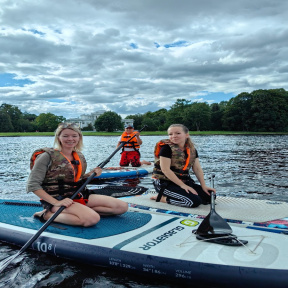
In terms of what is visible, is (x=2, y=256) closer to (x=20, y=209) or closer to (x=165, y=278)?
(x=20, y=209)

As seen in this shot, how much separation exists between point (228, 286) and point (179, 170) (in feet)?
8.40

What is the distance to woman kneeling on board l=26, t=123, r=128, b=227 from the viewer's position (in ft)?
12.8

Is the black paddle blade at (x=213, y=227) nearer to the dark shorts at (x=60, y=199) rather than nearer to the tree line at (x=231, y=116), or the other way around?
the dark shorts at (x=60, y=199)

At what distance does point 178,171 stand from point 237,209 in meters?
1.12

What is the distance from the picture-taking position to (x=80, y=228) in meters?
4.07

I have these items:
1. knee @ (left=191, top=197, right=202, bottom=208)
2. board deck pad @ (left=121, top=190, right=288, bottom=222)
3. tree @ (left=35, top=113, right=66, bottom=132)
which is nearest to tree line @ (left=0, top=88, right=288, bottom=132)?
tree @ (left=35, top=113, right=66, bottom=132)

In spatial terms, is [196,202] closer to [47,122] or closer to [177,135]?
[177,135]

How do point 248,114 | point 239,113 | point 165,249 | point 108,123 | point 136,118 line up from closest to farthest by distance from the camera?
point 165,249 → point 248,114 → point 239,113 → point 108,123 → point 136,118

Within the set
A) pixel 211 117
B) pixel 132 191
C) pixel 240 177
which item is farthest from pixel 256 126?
pixel 132 191

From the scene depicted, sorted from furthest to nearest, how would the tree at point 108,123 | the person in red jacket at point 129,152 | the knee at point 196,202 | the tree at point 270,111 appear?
the tree at point 108,123, the tree at point 270,111, the person in red jacket at point 129,152, the knee at point 196,202

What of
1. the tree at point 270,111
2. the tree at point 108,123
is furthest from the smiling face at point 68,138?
the tree at point 108,123

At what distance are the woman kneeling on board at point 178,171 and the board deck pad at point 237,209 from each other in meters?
0.14

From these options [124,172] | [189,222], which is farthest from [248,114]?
[189,222]

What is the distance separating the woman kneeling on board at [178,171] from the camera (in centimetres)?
512
